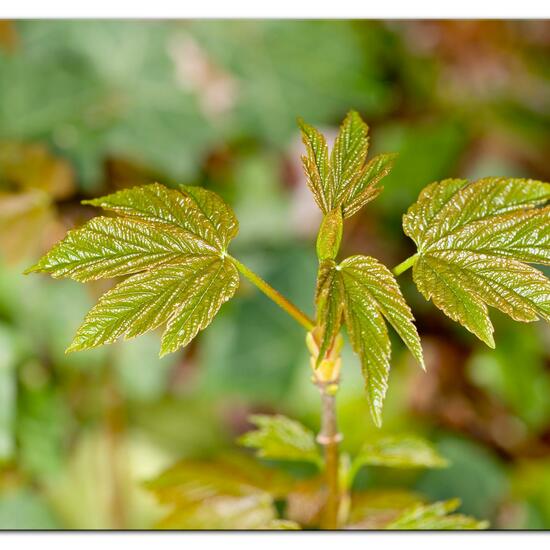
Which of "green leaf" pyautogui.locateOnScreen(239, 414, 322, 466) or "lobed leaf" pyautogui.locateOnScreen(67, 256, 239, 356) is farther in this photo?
"green leaf" pyautogui.locateOnScreen(239, 414, 322, 466)

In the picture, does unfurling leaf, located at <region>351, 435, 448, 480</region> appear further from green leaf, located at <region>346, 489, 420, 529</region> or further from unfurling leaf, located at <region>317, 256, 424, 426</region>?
unfurling leaf, located at <region>317, 256, 424, 426</region>

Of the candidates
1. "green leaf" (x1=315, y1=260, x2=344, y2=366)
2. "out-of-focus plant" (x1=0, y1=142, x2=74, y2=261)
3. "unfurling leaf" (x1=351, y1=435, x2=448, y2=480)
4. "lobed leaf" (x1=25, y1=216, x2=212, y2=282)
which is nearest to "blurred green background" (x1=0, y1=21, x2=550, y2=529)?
"out-of-focus plant" (x1=0, y1=142, x2=74, y2=261)

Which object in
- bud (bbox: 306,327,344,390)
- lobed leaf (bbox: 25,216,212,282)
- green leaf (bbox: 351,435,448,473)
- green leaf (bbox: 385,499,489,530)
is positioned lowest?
green leaf (bbox: 385,499,489,530)

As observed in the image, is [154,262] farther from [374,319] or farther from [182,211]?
[374,319]

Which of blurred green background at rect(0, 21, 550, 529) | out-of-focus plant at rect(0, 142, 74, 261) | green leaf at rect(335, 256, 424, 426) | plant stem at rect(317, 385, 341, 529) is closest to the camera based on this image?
green leaf at rect(335, 256, 424, 426)

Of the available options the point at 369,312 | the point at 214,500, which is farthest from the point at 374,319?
the point at 214,500

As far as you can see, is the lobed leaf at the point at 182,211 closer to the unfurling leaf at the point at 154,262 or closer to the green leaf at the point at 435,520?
the unfurling leaf at the point at 154,262

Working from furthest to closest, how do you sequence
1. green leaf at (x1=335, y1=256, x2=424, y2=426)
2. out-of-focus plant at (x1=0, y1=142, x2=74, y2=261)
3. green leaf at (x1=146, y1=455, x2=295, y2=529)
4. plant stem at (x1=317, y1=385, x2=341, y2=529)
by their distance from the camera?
out-of-focus plant at (x1=0, y1=142, x2=74, y2=261)
green leaf at (x1=146, y1=455, x2=295, y2=529)
plant stem at (x1=317, y1=385, x2=341, y2=529)
green leaf at (x1=335, y1=256, x2=424, y2=426)

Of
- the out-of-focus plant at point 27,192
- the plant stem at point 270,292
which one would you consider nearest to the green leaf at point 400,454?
the plant stem at point 270,292
